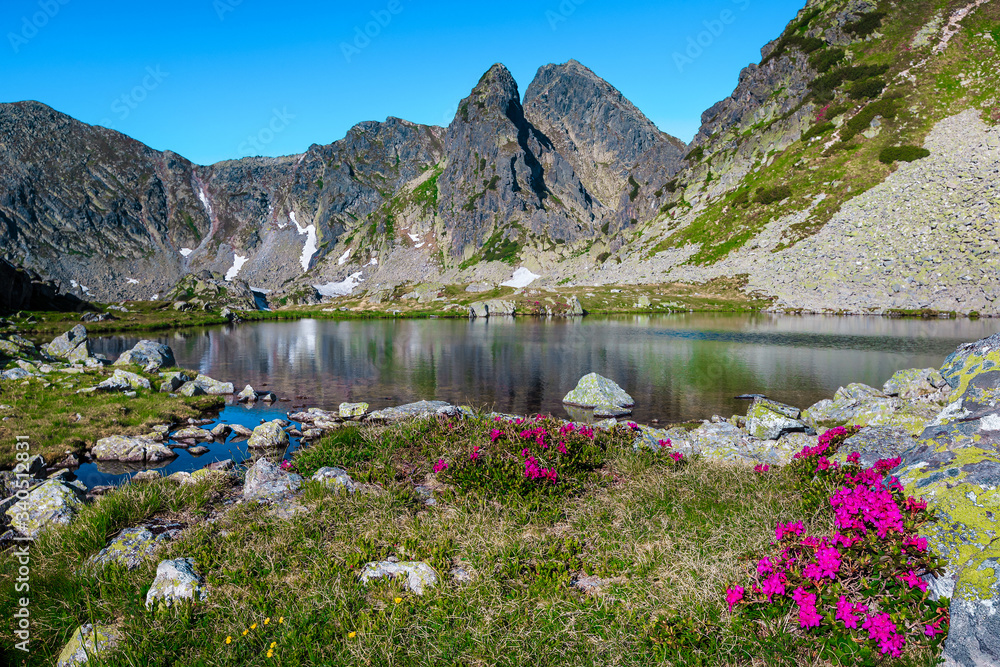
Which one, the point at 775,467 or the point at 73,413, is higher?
the point at 775,467

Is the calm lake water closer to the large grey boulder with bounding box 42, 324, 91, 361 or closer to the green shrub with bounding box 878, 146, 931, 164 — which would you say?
the large grey boulder with bounding box 42, 324, 91, 361

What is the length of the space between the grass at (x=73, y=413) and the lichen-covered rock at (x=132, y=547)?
51.4ft

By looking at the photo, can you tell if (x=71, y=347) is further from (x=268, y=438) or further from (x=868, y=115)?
(x=868, y=115)

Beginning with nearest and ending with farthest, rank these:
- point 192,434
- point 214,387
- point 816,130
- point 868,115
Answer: point 192,434 → point 214,387 → point 868,115 → point 816,130

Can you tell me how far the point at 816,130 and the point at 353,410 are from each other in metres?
198

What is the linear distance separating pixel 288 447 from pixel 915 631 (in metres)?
23.6

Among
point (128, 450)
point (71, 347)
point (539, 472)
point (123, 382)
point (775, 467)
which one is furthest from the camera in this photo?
point (71, 347)

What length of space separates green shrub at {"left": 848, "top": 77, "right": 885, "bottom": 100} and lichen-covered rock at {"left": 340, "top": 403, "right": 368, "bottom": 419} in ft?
672

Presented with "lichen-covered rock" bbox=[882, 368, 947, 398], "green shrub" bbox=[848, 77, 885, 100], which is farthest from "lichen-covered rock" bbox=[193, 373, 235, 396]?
"green shrub" bbox=[848, 77, 885, 100]

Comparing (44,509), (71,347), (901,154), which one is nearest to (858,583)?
(44,509)

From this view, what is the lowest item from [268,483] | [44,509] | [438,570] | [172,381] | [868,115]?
[172,381]

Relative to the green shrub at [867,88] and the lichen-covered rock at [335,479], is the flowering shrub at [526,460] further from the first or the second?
the green shrub at [867,88]

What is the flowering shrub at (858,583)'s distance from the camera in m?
6.06

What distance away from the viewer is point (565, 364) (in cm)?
4909
